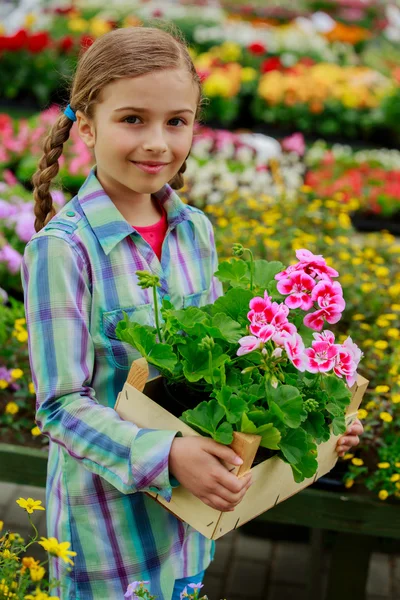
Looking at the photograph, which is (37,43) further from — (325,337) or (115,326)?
(325,337)

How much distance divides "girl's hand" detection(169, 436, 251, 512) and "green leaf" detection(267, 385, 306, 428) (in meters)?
0.10

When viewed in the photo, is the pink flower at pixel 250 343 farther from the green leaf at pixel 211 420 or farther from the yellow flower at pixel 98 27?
the yellow flower at pixel 98 27

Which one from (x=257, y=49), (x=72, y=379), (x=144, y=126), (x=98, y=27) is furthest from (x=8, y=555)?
(x=98, y=27)

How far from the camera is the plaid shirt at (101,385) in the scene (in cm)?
138

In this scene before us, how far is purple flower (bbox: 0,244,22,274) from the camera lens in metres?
3.23

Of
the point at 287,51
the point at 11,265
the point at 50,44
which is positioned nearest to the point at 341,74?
the point at 287,51

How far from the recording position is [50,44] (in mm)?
8211

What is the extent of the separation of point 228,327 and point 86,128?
0.49 meters

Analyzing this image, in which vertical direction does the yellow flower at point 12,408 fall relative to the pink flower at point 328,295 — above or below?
below

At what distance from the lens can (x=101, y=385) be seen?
1.53 meters

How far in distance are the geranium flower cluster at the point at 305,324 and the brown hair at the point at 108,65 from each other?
43 centimetres

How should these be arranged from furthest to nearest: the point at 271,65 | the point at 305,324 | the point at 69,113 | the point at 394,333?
the point at 271,65 → the point at 394,333 → the point at 69,113 → the point at 305,324

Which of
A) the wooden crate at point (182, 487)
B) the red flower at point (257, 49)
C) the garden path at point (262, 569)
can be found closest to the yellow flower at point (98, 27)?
the red flower at point (257, 49)

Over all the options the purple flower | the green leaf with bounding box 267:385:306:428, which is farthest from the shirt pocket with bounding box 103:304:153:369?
the purple flower
